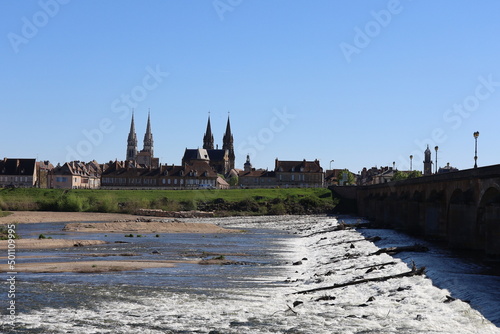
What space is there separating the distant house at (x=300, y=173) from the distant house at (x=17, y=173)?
68534mm

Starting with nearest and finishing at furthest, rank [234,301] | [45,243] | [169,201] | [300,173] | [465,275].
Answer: [234,301], [465,275], [45,243], [169,201], [300,173]

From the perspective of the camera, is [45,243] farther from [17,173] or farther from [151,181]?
[151,181]

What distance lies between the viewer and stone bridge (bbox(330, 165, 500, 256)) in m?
36.8

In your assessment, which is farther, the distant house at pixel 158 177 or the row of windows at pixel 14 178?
the distant house at pixel 158 177

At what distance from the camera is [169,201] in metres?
120

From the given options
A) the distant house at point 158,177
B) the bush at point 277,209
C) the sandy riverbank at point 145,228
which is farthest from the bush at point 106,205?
the distant house at point 158,177

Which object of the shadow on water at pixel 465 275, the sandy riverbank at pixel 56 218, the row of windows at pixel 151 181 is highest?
the row of windows at pixel 151 181

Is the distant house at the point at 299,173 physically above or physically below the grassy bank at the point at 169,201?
above

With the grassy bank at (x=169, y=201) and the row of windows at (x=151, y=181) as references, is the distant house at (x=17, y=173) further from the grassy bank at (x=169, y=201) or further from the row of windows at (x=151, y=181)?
the grassy bank at (x=169, y=201)

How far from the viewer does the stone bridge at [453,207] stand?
3684cm

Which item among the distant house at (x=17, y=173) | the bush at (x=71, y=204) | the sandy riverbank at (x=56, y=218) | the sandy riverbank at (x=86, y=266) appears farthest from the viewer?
the distant house at (x=17, y=173)

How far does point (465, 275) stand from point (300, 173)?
161 m

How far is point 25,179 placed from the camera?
159375 millimetres

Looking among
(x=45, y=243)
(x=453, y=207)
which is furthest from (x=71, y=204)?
(x=453, y=207)
